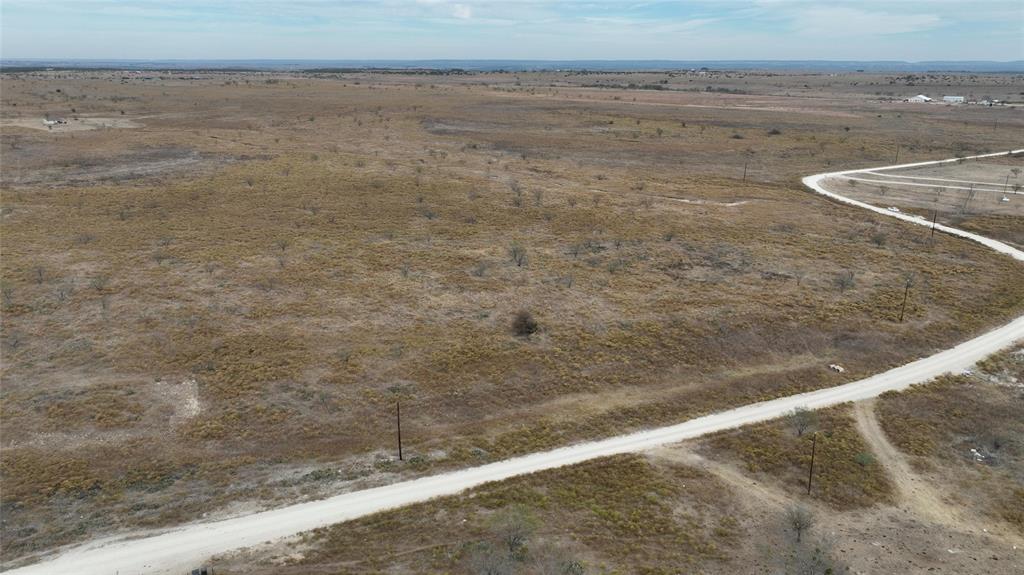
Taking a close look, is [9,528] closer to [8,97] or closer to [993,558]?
[993,558]

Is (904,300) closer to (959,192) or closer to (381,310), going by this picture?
(381,310)

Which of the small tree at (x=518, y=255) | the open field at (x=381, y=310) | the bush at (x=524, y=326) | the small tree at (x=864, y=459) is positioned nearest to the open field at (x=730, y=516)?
the small tree at (x=864, y=459)

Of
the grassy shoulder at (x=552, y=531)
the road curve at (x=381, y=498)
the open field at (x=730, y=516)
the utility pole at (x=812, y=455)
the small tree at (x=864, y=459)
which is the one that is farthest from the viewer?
the small tree at (x=864, y=459)

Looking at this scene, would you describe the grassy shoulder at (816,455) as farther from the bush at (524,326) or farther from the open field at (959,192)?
the open field at (959,192)

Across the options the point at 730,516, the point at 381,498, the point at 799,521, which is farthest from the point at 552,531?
the point at 799,521

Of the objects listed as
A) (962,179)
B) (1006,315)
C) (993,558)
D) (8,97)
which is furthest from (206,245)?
(8,97)
